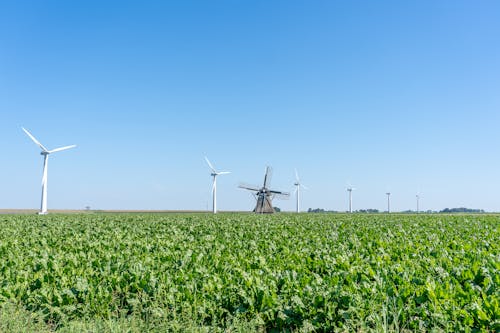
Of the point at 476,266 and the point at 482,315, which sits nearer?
the point at 482,315

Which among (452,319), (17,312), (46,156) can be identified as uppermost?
(46,156)

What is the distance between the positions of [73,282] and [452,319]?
881cm

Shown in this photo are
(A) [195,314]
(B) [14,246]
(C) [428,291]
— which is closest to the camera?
(C) [428,291]

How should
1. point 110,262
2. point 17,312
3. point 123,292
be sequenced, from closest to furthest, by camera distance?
point 17,312 < point 123,292 < point 110,262

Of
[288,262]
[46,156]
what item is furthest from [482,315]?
[46,156]

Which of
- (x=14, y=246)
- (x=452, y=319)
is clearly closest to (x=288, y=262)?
(x=452, y=319)

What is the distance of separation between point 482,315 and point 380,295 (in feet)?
6.15

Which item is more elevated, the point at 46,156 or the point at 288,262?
the point at 46,156

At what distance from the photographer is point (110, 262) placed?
1163cm

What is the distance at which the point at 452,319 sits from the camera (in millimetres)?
6387

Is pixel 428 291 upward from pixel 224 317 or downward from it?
upward

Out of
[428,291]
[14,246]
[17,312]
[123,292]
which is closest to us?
[428,291]

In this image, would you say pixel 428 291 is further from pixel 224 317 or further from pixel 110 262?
pixel 110 262

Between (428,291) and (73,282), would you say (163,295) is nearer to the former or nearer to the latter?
(73,282)
